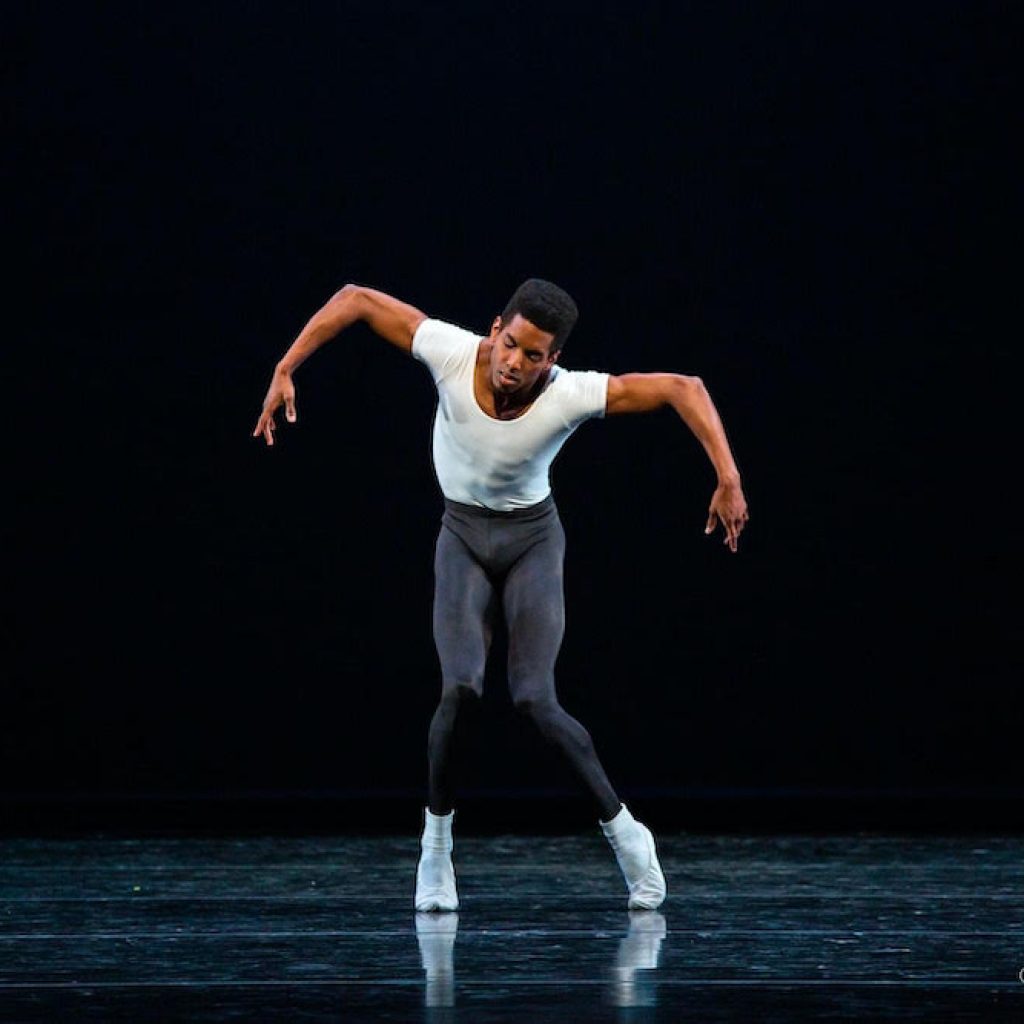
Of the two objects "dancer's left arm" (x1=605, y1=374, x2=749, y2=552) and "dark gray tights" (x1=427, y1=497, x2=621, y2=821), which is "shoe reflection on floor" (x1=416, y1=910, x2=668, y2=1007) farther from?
"dancer's left arm" (x1=605, y1=374, x2=749, y2=552)

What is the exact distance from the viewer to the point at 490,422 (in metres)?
3.85

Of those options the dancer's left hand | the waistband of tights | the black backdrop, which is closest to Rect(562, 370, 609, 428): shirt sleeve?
the waistband of tights

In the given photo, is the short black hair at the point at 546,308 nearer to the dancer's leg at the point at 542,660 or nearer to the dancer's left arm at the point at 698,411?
the dancer's left arm at the point at 698,411

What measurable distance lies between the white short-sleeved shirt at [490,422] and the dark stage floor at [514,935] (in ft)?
2.74

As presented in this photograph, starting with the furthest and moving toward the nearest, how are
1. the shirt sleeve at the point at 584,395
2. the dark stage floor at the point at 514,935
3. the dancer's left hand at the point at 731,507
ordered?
the shirt sleeve at the point at 584,395 → the dancer's left hand at the point at 731,507 → the dark stage floor at the point at 514,935

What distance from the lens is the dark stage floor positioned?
2.81 metres

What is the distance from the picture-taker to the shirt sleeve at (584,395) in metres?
3.82

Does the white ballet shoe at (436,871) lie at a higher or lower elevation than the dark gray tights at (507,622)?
lower

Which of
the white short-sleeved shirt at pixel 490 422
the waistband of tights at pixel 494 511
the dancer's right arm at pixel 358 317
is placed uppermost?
the dancer's right arm at pixel 358 317

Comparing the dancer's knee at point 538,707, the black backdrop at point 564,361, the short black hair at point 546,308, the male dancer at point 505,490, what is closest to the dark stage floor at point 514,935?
the male dancer at point 505,490

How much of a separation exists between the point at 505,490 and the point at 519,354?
34 centimetres

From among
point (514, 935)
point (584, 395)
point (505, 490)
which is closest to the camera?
point (514, 935)

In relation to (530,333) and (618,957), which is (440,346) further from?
(618,957)

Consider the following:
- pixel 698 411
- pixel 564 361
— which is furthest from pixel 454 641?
pixel 564 361
